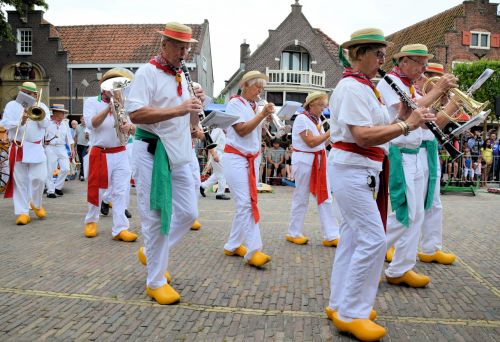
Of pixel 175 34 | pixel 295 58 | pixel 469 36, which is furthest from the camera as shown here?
pixel 469 36

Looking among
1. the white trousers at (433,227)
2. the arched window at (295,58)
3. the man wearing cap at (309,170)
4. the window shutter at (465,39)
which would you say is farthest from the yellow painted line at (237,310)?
the window shutter at (465,39)

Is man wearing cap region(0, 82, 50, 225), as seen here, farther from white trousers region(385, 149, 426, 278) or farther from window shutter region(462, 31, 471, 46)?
window shutter region(462, 31, 471, 46)

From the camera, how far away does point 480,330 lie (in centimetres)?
387

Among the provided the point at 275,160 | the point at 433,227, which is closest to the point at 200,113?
the point at 433,227

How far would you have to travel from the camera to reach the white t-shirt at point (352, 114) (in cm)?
358

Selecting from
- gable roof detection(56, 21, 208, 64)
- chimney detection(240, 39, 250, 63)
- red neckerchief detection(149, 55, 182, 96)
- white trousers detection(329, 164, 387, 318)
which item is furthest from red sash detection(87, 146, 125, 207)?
chimney detection(240, 39, 250, 63)

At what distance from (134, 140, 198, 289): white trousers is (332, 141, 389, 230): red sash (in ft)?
4.78

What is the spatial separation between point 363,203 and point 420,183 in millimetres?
1657

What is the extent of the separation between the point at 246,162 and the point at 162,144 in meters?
1.79

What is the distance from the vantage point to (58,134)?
13.0 meters

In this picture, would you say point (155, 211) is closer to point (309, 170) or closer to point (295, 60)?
point (309, 170)

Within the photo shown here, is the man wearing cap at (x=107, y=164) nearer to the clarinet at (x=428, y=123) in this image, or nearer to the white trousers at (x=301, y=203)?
the white trousers at (x=301, y=203)

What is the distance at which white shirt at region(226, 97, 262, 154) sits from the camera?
602 centimetres

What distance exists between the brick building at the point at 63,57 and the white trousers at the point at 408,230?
99.3 ft
